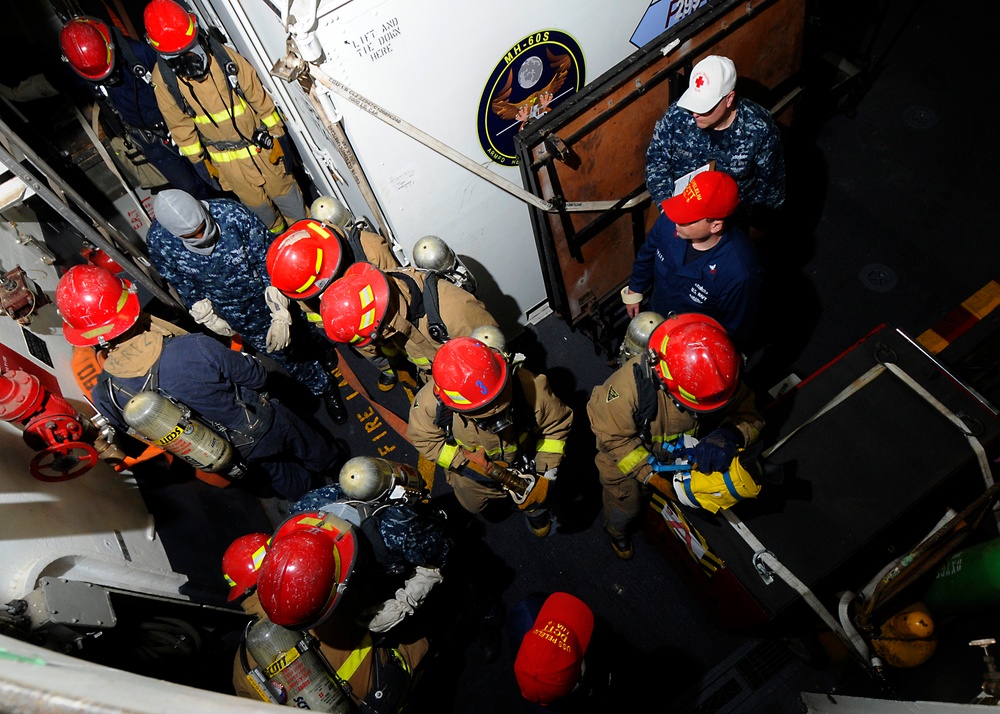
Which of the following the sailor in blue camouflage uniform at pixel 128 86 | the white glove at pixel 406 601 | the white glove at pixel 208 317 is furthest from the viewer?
the sailor in blue camouflage uniform at pixel 128 86

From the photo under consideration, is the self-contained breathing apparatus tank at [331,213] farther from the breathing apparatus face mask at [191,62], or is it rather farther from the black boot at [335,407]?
the black boot at [335,407]

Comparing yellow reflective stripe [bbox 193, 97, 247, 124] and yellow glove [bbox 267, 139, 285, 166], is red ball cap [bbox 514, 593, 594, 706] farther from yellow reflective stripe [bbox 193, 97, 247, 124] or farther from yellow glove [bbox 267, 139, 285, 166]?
yellow reflective stripe [bbox 193, 97, 247, 124]

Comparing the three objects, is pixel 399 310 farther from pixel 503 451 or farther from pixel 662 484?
pixel 662 484

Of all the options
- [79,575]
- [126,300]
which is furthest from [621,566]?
[126,300]

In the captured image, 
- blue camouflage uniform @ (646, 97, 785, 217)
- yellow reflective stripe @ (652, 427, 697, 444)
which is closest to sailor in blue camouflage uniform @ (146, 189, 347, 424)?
yellow reflective stripe @ (652, 427, 697, 444)

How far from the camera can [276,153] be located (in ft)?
16.6

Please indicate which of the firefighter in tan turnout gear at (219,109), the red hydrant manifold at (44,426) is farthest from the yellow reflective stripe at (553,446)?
the firefighter in tan turnout gear at (219,109)

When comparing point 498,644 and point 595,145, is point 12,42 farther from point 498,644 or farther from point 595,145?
point 498,644

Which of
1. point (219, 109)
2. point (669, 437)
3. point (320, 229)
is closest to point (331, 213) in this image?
point (320, 229)

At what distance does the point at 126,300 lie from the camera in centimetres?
385

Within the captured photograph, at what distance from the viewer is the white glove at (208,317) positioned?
4641 mm

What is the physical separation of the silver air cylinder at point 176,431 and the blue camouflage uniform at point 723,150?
3.45 meters

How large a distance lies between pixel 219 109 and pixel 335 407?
8.48ft

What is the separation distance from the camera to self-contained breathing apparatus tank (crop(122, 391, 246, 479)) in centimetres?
361
